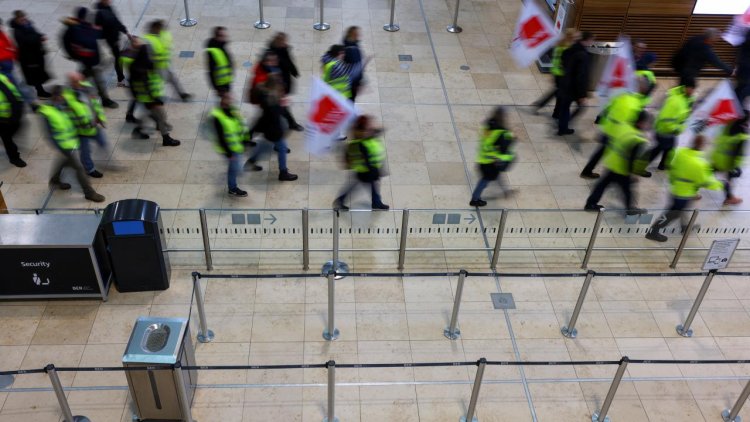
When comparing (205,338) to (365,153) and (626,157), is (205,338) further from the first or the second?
(626,157)

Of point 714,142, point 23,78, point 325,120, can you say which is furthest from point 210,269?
point 714,142

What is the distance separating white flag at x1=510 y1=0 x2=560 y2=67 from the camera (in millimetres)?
9320

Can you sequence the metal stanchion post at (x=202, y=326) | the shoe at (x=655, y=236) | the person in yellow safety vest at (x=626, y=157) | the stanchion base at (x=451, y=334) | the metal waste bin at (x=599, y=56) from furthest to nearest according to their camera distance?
the metal waste bin at (x=599, y=56) → the person in yellow safety vest at (x=626, y=157) → the shoe at (x=655, y=236) → the stanchion base at (x=451, y=334) → the metal stanchion post at (x=202, y=326)

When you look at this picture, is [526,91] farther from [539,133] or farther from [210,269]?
[210,269]

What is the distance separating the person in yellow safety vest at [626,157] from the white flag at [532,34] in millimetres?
1757

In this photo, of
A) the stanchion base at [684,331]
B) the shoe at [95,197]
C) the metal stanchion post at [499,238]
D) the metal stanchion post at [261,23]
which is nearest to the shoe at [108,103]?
the shoe at [95,197]

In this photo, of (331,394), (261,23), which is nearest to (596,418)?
(331,394)

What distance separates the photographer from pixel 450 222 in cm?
779

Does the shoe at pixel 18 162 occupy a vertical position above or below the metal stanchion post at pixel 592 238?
below

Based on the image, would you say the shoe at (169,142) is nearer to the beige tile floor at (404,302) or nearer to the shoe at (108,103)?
the beige tile floor at (404,302)

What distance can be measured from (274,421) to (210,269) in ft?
7.81

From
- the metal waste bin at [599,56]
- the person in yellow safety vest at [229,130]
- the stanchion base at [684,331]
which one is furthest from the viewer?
the metal waste bin at [599,56]

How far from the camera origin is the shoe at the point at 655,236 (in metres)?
8.14

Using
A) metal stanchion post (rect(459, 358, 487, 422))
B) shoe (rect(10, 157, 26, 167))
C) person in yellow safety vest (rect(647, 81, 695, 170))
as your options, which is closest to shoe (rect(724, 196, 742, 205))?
person in yellow safety vest (rect(647, 81, 695, 170))
